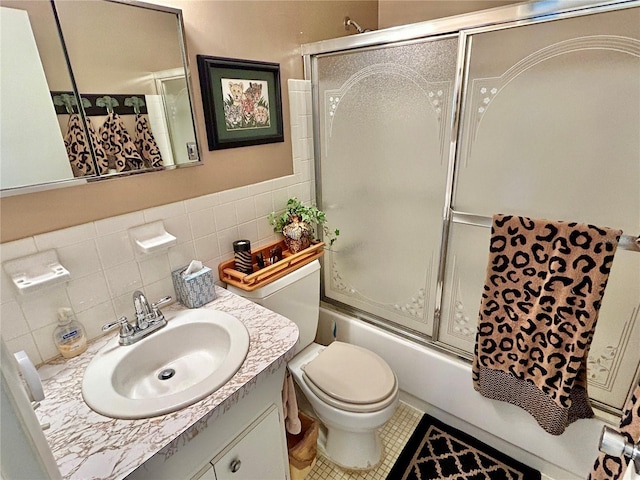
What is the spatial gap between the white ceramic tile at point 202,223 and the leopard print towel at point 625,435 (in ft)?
4.22

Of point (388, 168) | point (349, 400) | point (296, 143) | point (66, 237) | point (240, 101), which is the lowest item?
point (349, 400)

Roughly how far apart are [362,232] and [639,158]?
1043 millimetres

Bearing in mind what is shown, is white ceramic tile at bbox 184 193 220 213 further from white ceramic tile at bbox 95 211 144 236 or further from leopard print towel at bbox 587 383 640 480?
leopard print towel at bbox 587 383 640 480

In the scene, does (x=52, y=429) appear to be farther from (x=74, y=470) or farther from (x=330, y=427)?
(x=330, y=427)

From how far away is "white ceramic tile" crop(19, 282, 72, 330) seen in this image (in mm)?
950

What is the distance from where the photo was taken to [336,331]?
196cm

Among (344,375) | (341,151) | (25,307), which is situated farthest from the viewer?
(341,151)

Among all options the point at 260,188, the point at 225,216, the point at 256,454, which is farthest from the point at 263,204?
the point at 256,454

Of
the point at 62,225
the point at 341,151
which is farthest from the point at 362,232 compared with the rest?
the point at 62,225

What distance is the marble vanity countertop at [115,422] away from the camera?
73cm

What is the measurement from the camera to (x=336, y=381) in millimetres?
1422

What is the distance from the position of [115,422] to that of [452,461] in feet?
4.58

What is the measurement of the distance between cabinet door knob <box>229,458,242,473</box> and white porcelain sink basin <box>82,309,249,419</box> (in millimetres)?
251

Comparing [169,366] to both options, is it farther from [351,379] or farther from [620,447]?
[620,447]
